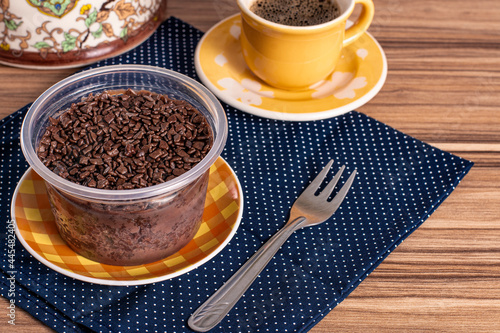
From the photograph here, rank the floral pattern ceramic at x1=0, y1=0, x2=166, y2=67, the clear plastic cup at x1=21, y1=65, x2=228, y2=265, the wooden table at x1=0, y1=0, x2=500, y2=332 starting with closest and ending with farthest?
the clear plastic cup at x1=21, y1=65, x2=228, y2=265, the wooden table at x1=0, y1=0, x2=500, y2=332, the floral pattern ceramic at x1=0, y1=0, x2=166, y2=67

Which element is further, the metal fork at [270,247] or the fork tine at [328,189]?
the fork tine at [328,189]

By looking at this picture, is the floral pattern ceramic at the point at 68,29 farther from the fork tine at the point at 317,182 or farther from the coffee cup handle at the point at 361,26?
the fork tine at the point at 317,182

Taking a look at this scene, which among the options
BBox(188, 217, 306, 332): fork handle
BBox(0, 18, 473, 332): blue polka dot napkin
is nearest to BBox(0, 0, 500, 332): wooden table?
BBox(0, 18, 473, 332): blue polka dot napkin

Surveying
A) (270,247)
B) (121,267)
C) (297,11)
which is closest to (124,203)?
(121,267)

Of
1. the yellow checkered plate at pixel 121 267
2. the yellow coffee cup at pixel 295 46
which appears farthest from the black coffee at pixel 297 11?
the yellow checkered plate at pixel 121 267

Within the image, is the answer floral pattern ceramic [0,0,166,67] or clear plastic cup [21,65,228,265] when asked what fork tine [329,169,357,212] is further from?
floral pattern ceramic [0,0,166,67]

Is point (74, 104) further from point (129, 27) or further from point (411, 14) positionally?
point (411, 14)
